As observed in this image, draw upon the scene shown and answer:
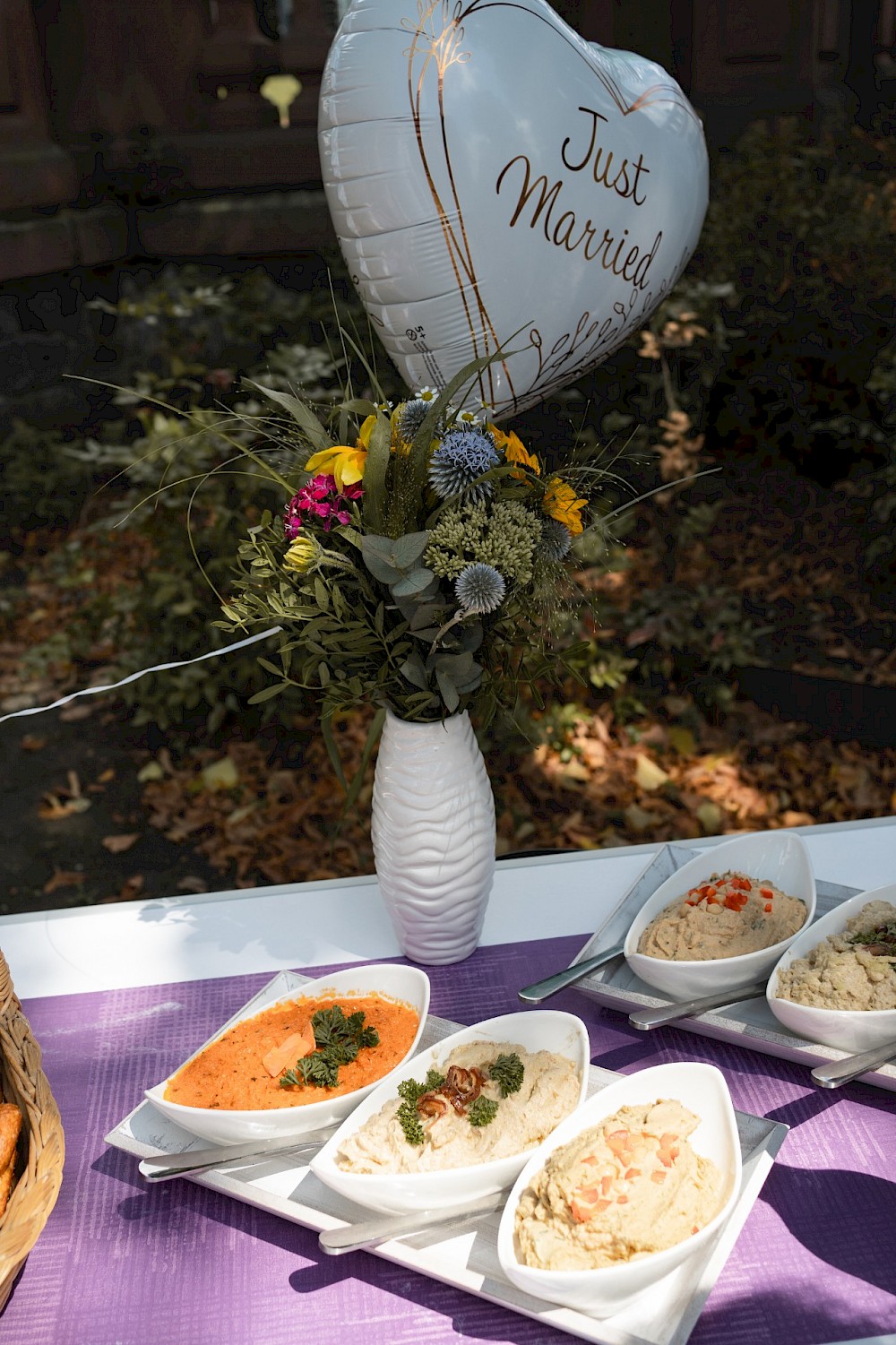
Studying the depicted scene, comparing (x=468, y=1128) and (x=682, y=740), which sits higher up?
(x=468, y=1128)

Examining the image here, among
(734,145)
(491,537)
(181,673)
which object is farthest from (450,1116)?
(734,145)

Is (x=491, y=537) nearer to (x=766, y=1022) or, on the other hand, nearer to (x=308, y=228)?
(x=766, y=1022)

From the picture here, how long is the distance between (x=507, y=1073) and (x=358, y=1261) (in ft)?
0.56

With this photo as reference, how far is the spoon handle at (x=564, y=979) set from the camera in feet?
3.35

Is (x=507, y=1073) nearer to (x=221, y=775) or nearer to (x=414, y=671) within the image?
(x=414, y=671)

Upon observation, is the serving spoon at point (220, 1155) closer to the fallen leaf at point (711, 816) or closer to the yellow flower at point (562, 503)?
the yellow flower at point (562, 503)

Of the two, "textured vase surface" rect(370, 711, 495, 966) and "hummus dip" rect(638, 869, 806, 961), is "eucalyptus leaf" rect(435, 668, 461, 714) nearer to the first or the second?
"textured vase surface" rect(370, 711, 495, 966)

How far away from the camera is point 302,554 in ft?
3.40

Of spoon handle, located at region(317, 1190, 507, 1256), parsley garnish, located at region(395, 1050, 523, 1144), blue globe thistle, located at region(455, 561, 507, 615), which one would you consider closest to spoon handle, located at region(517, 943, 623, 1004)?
parsley garnish, located at region(395, 1050, 523, 1144)

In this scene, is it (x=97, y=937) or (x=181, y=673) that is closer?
(x=97, y=937)

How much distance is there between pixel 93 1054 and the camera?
1.07 metres

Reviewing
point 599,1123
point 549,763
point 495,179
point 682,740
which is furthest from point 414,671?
point 682,740

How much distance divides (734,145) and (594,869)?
6.86ft

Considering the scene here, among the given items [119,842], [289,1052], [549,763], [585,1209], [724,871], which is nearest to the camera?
[585,1209]
